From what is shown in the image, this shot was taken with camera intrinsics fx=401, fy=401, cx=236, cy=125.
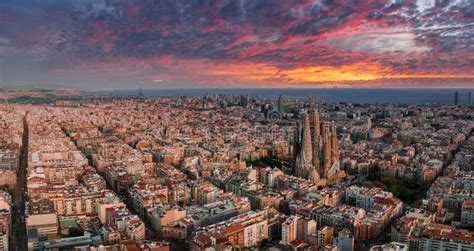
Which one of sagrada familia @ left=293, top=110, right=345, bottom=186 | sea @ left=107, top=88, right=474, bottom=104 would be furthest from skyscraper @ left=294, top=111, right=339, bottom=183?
sea @ left=107, top=88, right=474, bottom=104

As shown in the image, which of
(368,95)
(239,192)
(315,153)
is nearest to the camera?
(239,192)

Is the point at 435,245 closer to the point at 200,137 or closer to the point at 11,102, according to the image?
the point at 200,137

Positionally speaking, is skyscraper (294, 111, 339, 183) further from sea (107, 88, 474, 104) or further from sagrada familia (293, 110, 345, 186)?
sea (107, 88, 474, 104)

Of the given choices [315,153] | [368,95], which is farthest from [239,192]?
[368,95]

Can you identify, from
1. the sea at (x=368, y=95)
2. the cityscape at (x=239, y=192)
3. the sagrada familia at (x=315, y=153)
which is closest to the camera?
the cityscape at (x=239, y=192)

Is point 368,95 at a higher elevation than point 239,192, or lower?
higher

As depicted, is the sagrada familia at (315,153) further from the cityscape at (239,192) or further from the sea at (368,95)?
the sea at (368,95)

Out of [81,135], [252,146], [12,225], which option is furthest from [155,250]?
[81,135]

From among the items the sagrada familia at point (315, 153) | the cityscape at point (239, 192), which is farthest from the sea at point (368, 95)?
the sagrada familia at point (315, 153)

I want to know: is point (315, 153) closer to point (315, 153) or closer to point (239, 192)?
point (315, 153)
